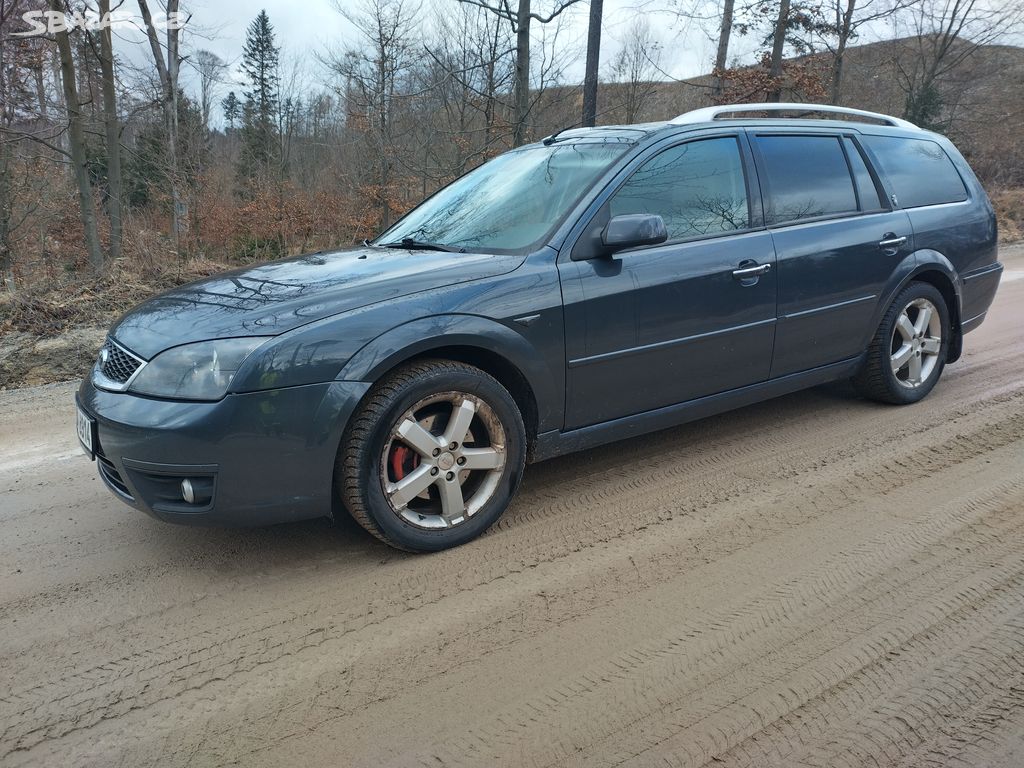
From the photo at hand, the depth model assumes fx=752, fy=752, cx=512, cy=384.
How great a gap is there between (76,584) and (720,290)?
10.4 ft

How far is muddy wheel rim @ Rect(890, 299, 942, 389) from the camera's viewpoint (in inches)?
191

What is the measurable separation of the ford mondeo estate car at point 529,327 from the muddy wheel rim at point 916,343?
0.02 meters

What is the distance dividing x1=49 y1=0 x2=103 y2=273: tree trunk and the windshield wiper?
12.4m

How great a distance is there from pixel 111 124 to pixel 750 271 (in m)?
17.3

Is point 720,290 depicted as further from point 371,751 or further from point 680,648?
point 371,751

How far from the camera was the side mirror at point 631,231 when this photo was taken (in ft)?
11.0

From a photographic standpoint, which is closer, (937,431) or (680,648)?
(680,648)

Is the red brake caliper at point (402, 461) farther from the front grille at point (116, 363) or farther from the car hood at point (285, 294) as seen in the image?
the front grille at point (116, 363)

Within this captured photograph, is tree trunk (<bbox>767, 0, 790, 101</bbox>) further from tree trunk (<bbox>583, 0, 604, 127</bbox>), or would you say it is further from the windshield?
the windshield

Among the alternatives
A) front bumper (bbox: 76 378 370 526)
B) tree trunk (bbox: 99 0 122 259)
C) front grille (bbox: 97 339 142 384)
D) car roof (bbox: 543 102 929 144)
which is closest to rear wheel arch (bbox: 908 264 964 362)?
car roof (bbox: 543 102 929 144)

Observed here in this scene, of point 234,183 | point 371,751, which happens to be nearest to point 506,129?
point 234,183

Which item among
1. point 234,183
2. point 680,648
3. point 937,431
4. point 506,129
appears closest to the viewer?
point 680,648

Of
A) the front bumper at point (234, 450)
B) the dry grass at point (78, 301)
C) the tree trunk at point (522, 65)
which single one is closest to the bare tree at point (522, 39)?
the tree trunk at point (522, 65)

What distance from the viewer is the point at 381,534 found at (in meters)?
3.00
